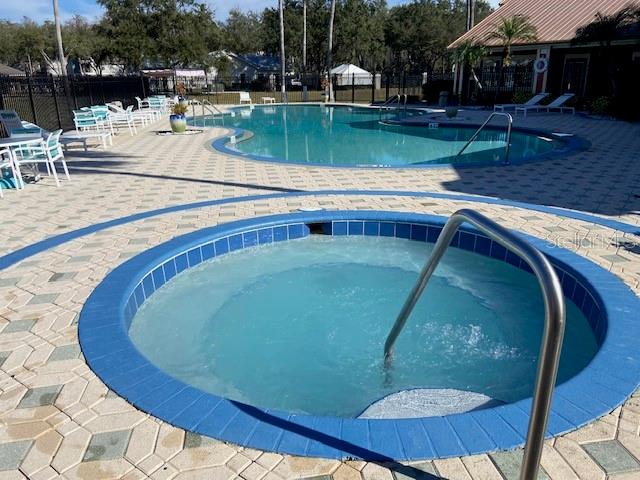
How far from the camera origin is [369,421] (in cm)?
247

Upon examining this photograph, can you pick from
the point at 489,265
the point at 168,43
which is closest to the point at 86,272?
the point at 489,265

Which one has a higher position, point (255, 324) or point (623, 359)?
point (623, 359)

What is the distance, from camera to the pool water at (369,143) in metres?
12.1

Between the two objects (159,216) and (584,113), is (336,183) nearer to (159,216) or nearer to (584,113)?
(159,216)

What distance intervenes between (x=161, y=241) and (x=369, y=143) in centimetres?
1059

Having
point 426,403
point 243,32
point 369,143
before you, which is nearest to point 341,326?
point 426,403

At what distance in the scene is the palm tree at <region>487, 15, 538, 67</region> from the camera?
72.9 ft

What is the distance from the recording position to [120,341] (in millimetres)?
3268

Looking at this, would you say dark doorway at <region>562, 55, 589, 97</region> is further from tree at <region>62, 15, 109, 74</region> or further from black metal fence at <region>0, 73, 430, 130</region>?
tree at <region>62, 15, 109, 74</region>

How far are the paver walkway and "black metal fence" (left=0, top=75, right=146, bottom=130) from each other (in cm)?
473

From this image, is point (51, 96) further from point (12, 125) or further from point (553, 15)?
point (553, 15)

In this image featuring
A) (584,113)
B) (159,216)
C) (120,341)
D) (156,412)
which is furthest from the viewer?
(584,113)

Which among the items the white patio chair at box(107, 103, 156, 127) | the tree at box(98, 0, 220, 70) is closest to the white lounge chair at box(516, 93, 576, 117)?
the white patio chair at box(107, 103, 156, 127)

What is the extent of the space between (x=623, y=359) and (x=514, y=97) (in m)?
22.8
